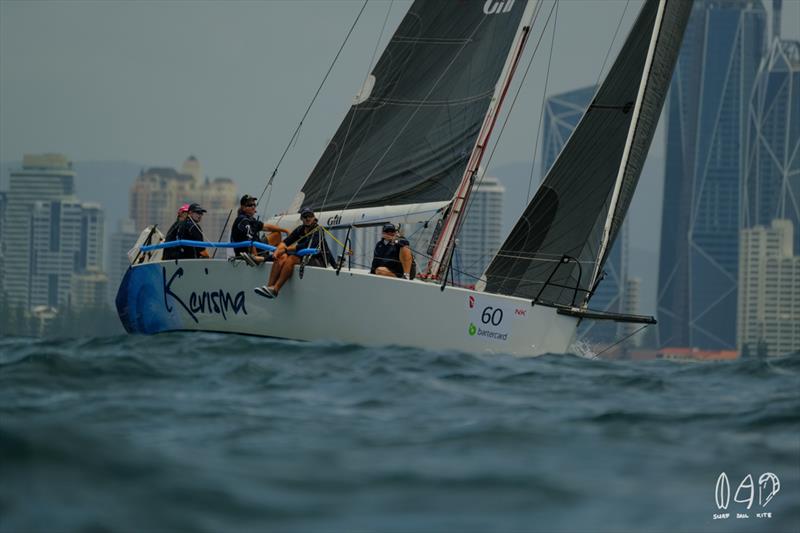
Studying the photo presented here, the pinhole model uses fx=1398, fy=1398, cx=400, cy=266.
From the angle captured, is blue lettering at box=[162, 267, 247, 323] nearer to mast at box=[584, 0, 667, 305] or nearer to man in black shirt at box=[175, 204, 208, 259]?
man in black shirt at box=[175, 204, 208, 259]

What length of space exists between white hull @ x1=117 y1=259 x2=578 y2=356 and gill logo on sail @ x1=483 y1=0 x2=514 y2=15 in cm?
395

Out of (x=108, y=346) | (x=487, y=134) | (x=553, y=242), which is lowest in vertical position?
(x=108, y=346)

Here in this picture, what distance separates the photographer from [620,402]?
31.4ft

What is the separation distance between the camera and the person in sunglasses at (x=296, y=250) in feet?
49.4

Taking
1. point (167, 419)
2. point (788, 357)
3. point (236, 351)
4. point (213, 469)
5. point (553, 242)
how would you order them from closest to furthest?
1. point (213, 469)
2. point (167, 419)
3. point (236, 351)
4. point (788, 357)
5. point (553, 242)

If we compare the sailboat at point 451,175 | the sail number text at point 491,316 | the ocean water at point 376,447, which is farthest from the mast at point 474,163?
the ocean water at point 376,447

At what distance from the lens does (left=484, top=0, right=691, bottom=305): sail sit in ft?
52.4

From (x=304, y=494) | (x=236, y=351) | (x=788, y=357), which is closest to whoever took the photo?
(x=304, y=494)

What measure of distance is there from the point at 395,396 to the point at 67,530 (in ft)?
14.5

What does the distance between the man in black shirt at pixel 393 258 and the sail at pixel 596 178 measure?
1384mm

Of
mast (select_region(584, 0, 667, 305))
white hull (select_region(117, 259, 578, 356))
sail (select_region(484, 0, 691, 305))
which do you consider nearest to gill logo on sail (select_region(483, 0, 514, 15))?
sail (select_region(484, 0, 691, 305))

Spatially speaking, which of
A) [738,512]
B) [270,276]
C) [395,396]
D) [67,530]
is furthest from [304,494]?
[270,276]

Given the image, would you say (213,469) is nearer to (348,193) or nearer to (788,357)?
(788,357)

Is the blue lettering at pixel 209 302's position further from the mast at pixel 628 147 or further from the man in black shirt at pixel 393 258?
the mast at pixel 628 147
